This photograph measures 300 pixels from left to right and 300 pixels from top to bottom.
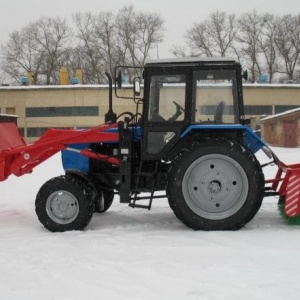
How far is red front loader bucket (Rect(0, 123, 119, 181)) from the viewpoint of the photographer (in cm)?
670

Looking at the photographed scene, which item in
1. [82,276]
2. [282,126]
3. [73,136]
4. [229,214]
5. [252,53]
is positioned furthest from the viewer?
[252,53]

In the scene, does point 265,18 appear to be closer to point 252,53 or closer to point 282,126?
point 252,53

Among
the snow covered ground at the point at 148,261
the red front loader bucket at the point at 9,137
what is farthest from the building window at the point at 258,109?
the red front loader bucket at the point at 9,137

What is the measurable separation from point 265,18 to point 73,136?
5669 centimetres

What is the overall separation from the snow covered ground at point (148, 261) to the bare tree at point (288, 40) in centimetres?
5264

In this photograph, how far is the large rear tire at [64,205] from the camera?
6.35m

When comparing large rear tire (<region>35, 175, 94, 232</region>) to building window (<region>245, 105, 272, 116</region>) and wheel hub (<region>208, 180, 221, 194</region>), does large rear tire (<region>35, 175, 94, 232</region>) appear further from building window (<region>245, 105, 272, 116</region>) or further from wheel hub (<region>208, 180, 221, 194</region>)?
building window (<region>245, 105, 272, 116</region>)

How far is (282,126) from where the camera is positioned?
27.4 metres

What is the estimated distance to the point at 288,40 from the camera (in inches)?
2264

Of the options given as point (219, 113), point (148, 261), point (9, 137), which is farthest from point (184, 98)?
point (9, 137)

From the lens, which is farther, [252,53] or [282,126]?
[252,53]

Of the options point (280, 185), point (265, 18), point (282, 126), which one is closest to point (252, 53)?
point (265, 18)

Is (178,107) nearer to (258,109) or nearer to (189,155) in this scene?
(189,155)

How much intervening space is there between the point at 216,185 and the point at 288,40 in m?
55.3
